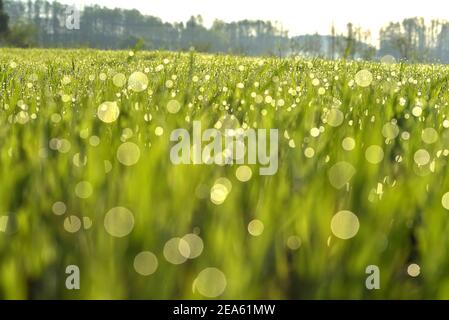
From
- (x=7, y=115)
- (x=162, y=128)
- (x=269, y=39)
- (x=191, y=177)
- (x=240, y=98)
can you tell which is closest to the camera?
(x=191, y=177)

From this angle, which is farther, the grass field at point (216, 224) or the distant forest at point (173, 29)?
the distant forest at point (173, 29)

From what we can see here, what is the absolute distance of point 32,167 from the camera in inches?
47.7

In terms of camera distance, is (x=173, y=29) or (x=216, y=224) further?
(x=173, y=29)

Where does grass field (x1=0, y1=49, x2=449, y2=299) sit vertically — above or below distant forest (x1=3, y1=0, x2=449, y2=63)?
below

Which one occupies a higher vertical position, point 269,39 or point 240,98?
point 269,39

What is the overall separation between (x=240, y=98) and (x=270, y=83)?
27 cm

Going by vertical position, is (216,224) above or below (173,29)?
below

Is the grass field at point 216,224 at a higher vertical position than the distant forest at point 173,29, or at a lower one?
lower

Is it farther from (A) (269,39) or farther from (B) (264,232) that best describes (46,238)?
(A) (269,39)

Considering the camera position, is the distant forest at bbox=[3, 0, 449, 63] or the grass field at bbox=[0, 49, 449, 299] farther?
the distant forest at bbox=[3, 0, 449, 63]

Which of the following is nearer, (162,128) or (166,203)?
(166,203)
